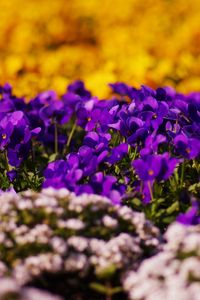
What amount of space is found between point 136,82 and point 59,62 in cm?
127

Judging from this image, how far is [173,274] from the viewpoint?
8.37 feet

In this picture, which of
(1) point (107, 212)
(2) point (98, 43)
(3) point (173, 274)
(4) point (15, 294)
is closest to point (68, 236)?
(1) point (107, 212)

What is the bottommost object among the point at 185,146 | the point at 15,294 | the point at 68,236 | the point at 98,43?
the point at 15,294

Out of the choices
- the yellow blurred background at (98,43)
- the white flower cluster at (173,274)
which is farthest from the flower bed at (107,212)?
the yellow blurred background at (98,43)

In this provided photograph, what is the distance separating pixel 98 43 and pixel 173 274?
7.19 metres

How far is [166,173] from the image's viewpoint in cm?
326

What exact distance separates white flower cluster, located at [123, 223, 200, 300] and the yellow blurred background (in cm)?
413

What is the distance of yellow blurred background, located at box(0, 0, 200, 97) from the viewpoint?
716 cm

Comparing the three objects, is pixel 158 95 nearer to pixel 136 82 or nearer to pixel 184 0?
pixel 136 82

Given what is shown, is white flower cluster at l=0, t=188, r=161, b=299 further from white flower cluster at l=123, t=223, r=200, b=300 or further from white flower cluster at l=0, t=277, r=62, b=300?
white flower cluster at l=0, t=277, r=62, b=300

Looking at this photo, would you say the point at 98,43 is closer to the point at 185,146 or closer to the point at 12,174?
the point at 12,174

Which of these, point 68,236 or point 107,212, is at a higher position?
point 107,212

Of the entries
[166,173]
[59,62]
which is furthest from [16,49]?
[166,173]

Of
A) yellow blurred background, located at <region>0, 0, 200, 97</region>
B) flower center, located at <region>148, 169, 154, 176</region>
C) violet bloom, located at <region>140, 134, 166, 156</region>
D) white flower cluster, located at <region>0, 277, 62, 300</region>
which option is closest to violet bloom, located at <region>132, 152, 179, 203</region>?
flower center, located at <region>148, 169, 154, 176</region>
